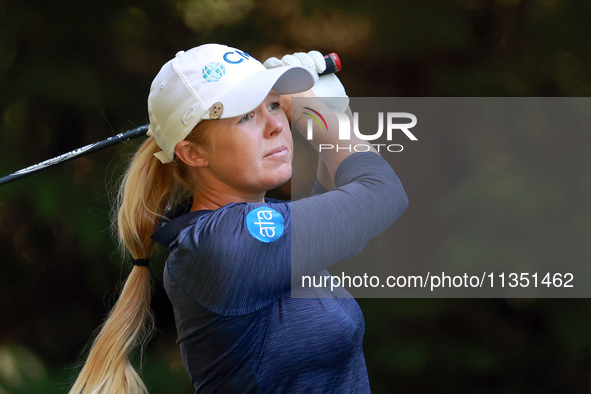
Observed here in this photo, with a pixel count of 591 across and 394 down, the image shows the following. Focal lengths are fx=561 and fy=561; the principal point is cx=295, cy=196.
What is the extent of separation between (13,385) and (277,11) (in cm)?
147

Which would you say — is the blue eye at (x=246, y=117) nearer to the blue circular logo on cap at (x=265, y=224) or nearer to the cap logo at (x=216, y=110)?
the cap logo at (x=216, y=110)

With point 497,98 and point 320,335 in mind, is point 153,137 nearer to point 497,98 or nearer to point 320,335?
point 320,335

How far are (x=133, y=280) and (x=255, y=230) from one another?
403 millimetres

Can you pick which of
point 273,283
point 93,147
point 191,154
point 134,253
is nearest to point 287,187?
point 93,147

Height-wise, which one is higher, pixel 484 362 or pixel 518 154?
pixel 518 154

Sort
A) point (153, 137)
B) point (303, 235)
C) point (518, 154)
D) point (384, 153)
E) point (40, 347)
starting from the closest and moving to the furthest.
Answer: point (303, 235)
point (153, 137)
point (384, 153)
point (518, 154)
point (40, 347)

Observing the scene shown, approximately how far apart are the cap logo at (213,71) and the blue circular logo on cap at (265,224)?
215 mm

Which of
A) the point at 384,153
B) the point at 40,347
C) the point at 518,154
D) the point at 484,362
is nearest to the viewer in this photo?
the point at 384,153

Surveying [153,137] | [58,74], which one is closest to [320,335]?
[153,137]

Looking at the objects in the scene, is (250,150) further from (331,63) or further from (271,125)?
(331,63)

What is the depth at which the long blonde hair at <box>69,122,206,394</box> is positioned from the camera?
98cm

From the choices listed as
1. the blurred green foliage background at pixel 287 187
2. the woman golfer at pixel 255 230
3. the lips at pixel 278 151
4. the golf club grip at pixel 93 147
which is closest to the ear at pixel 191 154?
the woman golfer at pixel 255 230

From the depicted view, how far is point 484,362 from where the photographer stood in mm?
1692

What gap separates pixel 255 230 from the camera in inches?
29.5
